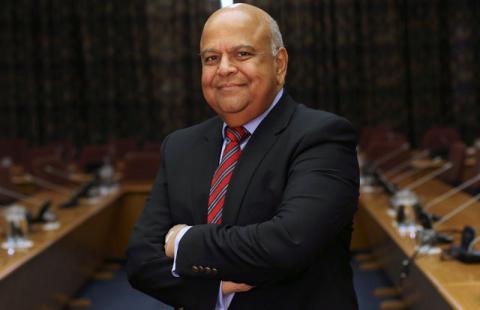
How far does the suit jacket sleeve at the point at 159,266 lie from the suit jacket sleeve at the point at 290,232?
68 mm

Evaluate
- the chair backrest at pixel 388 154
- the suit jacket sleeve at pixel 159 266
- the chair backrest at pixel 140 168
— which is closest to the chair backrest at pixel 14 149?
the chair backrest at pixel 140 168

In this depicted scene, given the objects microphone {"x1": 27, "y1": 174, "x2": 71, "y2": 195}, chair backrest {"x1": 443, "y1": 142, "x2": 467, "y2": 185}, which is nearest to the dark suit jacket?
microphone {"x1": 27, "y1": 174, "x2": 71, "y2": 195}

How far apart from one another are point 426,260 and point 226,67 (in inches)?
79.4

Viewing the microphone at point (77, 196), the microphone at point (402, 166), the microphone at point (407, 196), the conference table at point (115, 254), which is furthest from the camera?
the microphone at point (402, 166)

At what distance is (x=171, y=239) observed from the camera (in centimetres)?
179

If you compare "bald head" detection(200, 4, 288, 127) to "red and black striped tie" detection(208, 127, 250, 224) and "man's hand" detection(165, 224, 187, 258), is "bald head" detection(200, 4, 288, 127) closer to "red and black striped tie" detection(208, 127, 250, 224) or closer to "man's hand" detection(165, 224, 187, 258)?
"red and black striped tie" detection(208, 127, 250, 224)

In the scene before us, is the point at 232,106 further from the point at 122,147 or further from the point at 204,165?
the point at 122,147

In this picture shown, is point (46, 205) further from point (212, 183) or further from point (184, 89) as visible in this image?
point (184, 89)

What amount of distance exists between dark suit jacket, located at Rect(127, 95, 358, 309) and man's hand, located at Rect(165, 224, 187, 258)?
3cm

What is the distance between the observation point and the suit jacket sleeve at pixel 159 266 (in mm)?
1726

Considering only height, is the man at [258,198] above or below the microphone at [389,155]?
above

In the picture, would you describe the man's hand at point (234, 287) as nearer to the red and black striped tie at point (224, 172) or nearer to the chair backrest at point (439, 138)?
the red and black striped tie at point (224, 172)

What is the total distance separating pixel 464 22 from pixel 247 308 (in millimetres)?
11469

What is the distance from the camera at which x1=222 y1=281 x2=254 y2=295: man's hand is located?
5.62ft
